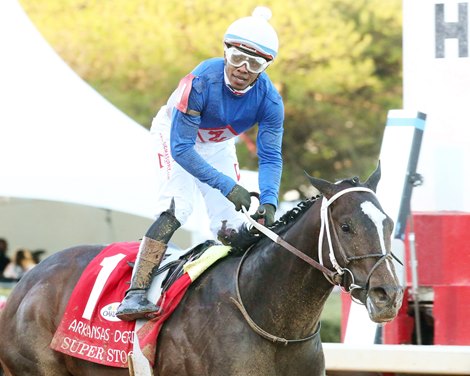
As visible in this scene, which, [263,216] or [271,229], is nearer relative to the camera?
[271,229]

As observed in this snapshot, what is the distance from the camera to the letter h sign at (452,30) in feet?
22.9

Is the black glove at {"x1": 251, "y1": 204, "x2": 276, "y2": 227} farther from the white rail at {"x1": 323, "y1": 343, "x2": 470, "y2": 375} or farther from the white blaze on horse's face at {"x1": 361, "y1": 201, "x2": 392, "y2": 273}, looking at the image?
the white rail at {"x1": 323, "y1": 343, "x2": 470, "y2": 375}

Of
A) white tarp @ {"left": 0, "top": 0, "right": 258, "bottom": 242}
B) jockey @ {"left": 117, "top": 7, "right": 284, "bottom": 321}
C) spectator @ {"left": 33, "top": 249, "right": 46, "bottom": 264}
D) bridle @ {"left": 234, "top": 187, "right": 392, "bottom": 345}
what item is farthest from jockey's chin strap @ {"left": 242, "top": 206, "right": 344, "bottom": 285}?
spectator @ {"left": 33, "top": 249, "right": 46, "bottom": 264}

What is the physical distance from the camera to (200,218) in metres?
10.6

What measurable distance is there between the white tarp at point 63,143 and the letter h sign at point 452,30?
3.85 meters

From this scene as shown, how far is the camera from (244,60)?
5402 mm

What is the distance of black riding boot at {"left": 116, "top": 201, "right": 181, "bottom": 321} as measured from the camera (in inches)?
215

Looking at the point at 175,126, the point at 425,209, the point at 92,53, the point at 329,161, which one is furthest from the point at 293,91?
the point at 175,126

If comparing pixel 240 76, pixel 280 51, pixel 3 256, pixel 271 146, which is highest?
pixel 240 76

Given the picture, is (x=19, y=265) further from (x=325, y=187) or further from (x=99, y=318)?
(x=325, y=187)

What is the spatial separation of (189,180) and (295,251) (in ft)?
A: 3.21

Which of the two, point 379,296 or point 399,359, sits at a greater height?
point 379,296

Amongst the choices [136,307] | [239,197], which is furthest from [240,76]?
[136,307]

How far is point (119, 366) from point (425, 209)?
248cm
